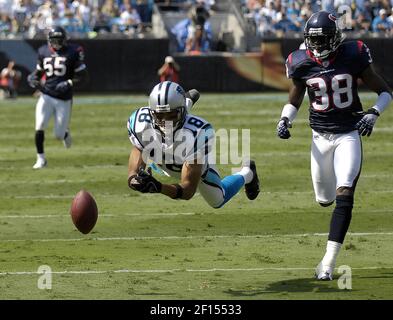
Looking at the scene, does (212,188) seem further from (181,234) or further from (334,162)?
(181,234)

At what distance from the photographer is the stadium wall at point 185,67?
22.9m

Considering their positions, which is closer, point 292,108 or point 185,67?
point 292,108

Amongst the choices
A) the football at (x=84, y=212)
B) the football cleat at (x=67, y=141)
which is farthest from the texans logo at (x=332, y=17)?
the football cleat at (x=67, y=141)

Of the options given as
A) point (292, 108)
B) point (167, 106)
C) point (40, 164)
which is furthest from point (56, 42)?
point (167, 106)

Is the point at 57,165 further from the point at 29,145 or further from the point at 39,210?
the point at 39,210

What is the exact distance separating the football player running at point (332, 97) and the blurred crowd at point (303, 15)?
16019mm

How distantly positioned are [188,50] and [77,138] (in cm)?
807

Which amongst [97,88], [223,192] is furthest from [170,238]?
[97,88]

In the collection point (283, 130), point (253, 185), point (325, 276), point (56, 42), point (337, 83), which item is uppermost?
point (56, 42)

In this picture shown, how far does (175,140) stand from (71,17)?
55.8 feet

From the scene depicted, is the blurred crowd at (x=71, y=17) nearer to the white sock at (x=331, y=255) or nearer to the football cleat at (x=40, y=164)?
the football cleat at (x=40, y=164)

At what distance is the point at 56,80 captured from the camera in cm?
1345

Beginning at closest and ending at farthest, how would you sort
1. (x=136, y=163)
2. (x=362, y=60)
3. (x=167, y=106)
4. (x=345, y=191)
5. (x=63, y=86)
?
(x=167, y=106) < (x=136, y=163) < (x=345, y=191) < (x=362, y=60) < (x=63, y=86)
